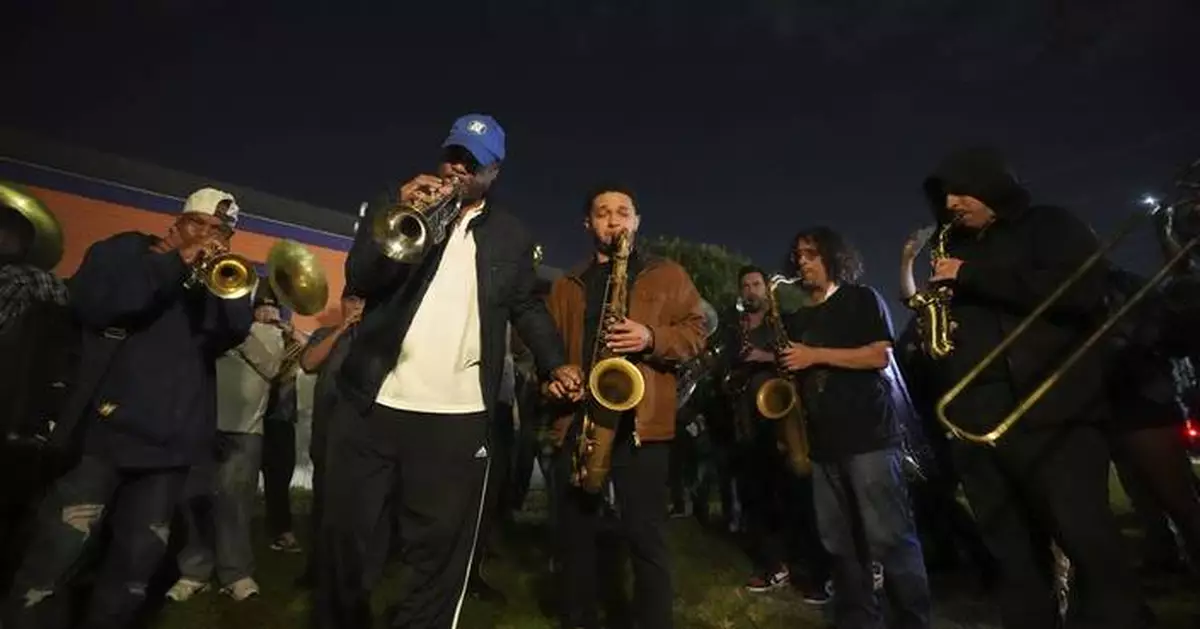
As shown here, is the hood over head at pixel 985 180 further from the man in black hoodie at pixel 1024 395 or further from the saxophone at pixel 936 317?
the saxophone at pixel 936 317

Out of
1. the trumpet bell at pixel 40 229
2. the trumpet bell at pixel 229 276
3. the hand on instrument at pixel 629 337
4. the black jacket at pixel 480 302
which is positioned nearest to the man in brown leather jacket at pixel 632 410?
the hand on instrument at pixel 629 337

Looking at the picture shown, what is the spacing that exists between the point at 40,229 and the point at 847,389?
21.9 ft

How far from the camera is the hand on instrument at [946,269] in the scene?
3.44 m

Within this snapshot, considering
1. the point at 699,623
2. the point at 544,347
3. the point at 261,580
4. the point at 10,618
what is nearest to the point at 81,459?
the point at 10,618

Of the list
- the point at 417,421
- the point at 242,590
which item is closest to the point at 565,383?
the point at 417,421

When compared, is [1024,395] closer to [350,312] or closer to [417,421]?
[417,421]

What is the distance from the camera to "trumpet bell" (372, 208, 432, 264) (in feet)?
9.92

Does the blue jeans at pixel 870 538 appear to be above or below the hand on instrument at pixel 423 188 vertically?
below

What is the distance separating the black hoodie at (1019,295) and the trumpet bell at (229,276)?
12.6 feet

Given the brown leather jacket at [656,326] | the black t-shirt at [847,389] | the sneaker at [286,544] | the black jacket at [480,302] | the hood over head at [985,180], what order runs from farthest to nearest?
1. the sneaker at [286,544]
2. the black t-shirt at [847,389]
3. the brown leather jacket at [656,326]
4. the hood over head at [985,180]
5. the black jacket at [480,302]

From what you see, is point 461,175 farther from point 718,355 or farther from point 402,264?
point 718,355

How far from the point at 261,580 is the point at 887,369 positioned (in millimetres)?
5309

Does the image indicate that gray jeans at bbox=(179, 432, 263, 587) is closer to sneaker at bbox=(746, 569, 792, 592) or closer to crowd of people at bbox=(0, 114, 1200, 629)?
crowd of people at bbox=(0, 114, 1200, 629)

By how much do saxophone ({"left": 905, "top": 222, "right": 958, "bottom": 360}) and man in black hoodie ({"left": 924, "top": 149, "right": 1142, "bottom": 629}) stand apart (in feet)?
0.14
